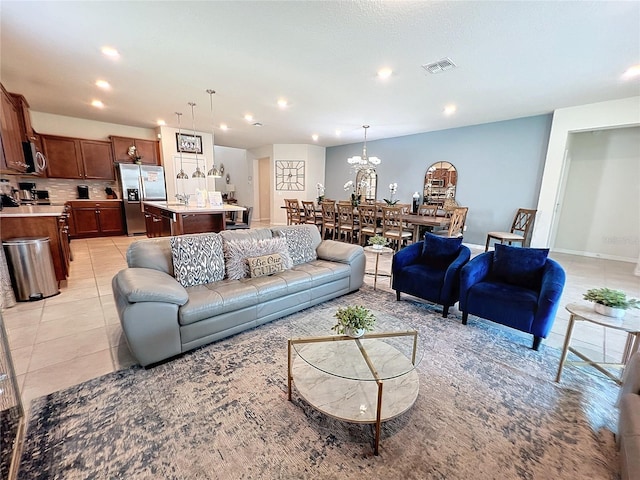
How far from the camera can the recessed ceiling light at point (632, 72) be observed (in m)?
3.09

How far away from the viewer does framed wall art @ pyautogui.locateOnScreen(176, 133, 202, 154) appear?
6748mm

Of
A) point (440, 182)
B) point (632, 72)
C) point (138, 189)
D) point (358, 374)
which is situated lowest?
point (358, 374)

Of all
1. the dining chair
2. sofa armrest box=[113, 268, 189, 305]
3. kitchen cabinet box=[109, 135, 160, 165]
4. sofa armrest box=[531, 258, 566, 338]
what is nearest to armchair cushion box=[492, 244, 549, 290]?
sofa armrest box=[531, 258, 566, 338]

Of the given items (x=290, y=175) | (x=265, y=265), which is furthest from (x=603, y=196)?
(x=290, y=175)

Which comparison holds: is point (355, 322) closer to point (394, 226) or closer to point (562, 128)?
point (394, 226)

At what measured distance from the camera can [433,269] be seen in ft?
10.1

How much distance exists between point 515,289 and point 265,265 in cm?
241

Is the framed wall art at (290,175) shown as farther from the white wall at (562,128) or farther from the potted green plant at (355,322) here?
the potted green plant at (355,322)

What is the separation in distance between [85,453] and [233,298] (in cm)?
118

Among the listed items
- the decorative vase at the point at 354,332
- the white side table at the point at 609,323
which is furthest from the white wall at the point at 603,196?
the decorative vase at the point at 354,332

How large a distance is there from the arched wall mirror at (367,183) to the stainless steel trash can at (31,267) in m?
6.62

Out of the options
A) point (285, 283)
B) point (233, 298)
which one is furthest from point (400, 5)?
point (233, 298)

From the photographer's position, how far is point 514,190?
5535 millimetres

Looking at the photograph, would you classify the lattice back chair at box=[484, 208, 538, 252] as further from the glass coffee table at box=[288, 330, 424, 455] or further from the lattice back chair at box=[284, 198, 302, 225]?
the glass coffee table at box=[288, 330, 424, 455]
